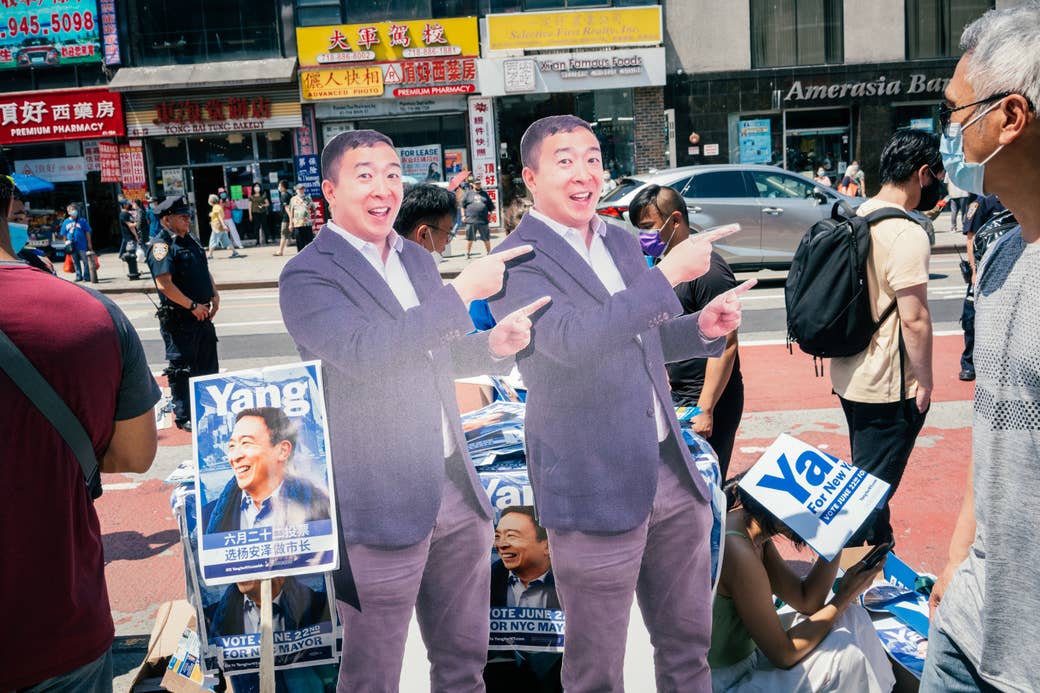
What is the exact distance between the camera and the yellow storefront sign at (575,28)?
22.3m

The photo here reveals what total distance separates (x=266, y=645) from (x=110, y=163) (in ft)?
78.3

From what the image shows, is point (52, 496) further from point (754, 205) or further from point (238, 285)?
point (238, 285)

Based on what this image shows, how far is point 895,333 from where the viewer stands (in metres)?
3.95

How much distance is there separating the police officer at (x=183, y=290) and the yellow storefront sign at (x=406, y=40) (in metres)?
16.2

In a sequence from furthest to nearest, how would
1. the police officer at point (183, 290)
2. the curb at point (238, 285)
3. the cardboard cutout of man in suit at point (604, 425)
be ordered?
1. the curb at point (238, 285)
2. the police officer at point (183, 290)
3. the cardboard cutout of man in suit at point (604, 425)

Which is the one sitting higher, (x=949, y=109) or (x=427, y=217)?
(x=949, y=109)

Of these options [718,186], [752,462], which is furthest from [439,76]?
[752,462]

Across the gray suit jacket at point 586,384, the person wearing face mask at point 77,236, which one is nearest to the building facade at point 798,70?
the person wearing face mask at point 77,236

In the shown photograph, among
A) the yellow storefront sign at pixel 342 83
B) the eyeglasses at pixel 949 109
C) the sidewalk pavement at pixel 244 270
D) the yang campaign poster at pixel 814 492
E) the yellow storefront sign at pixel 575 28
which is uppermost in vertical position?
the yellow storefront sign at pixel 575 28

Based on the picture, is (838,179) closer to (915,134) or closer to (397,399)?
(915,134)

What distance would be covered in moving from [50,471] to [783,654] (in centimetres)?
232

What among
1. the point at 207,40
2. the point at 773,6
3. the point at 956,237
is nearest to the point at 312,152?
the point at 207,40

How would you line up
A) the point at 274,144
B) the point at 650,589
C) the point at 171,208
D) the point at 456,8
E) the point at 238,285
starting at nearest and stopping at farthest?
the point at 650,589 < the point at 171,208 < the point at 238,285 < the point at 456,8 < the point at 274,144

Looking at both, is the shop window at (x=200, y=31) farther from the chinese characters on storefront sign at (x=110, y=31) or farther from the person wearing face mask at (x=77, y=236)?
the person wearing face mask at (x=77, y=236)
